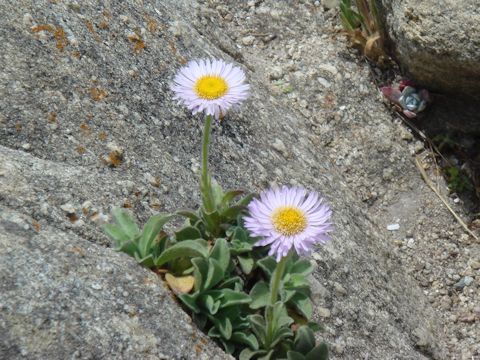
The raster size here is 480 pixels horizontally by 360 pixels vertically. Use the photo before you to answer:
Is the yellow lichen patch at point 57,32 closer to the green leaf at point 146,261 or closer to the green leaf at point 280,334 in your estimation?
the green leaf at point 146,261

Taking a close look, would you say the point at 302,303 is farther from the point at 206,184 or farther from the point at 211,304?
the point at 206,184

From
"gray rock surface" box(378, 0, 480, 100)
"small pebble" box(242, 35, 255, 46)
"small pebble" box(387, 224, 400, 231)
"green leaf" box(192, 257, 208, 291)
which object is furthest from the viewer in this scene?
"small pebble" box(242, 35, 255, 46)

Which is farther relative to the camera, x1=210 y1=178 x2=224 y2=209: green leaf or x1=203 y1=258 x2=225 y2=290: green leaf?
x1=210 y1=178 x2=224 y2=209: green leaf

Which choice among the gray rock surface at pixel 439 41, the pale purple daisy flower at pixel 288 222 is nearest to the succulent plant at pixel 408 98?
the gray rock surface at pixel 439 41

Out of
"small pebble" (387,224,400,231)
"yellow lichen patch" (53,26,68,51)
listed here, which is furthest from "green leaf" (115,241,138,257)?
"small pebble" (387,224,400,231)

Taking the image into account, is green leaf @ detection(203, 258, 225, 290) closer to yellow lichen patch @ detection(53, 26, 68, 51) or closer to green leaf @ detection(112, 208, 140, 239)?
green leaf @ detection(112, 208, 140, 239)

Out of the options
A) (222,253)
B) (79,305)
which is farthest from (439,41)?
(79,305)

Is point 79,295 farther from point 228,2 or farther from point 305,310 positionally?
point 228,2
